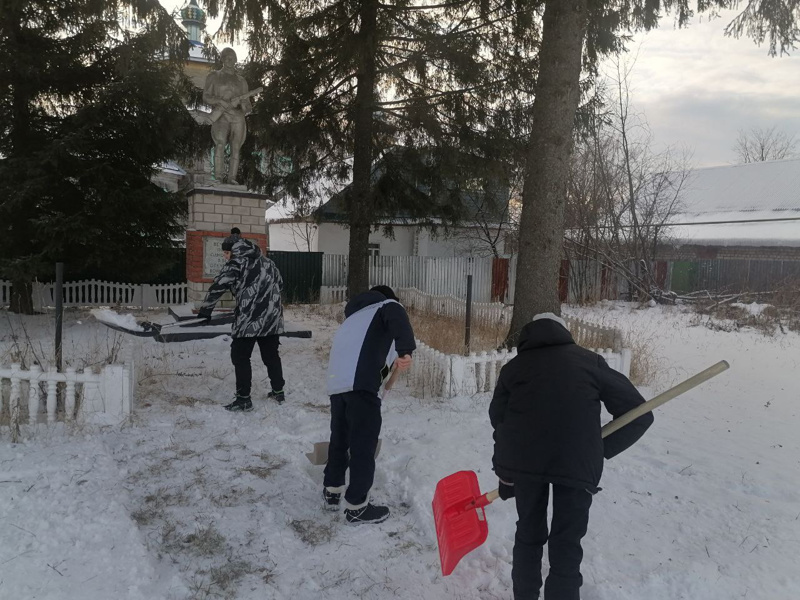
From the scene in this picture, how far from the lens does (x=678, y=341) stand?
9945mm

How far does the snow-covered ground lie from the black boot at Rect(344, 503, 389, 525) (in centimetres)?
6

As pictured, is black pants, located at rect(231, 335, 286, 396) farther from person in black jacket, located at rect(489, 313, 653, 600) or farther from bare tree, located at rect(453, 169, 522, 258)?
bare tree, located at rect(453, 169, 522, 258)

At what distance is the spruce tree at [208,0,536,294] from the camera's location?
28.7ft

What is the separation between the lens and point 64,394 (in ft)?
14.8

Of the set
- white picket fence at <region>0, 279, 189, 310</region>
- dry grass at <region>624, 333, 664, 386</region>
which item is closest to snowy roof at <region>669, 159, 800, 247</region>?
dry grass at <region>624, 333, 664, 386</region>

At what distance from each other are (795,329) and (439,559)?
11.2 metres

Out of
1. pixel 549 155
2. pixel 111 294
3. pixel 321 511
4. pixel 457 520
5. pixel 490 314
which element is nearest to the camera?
pixel 457 520

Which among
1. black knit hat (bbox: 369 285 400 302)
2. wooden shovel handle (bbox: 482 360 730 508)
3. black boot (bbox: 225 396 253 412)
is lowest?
black boot (bbox: 225 396 253 412)

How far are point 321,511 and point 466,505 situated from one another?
1084 millimetres

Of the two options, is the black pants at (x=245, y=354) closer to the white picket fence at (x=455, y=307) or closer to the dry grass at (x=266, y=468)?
the dry grass at (x=266, y=468)

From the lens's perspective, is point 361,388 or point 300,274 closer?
point 361,388

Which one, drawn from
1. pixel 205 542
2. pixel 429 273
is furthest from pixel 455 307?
pixel 205 542

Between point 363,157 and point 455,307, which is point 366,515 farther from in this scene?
point 455,307

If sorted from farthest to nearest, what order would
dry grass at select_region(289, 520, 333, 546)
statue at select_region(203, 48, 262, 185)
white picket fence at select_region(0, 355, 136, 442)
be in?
statue at select_region(203, 48, 262, 185), white picket fence at select_region(0, 355, 136, 442), dry grass at select_region(289, 520, 333, 546)
